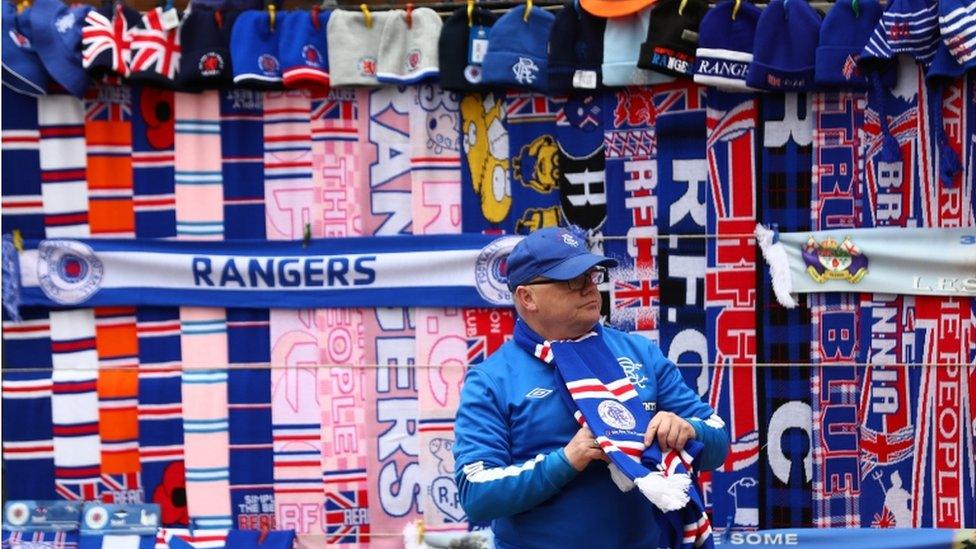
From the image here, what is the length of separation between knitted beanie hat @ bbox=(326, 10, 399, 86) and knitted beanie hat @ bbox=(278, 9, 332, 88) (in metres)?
0.05

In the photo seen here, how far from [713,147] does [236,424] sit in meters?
1.93

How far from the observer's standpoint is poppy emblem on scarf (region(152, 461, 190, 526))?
4.74m

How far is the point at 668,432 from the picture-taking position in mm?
2781

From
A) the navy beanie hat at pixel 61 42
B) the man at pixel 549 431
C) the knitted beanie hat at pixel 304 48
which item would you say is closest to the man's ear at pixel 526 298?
the man at pixel 549 431

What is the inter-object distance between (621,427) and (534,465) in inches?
7.9

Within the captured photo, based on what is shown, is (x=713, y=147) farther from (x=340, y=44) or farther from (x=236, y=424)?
(x=236, y=424)

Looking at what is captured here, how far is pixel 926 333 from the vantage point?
171 inches

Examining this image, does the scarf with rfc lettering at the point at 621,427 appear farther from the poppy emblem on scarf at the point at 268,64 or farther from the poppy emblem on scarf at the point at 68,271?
the poppy emblem on scarf at the point at 68,271

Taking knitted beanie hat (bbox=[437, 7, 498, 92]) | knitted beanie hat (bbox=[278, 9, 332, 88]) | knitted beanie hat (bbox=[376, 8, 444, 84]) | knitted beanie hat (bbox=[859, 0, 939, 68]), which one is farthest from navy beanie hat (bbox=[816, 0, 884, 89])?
knitted beanie hat (bbox=[278, 9, 332, 88])

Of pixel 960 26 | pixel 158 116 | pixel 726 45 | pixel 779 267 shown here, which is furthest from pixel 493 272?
pixel 960 26

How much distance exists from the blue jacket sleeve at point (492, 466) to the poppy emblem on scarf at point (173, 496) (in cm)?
212

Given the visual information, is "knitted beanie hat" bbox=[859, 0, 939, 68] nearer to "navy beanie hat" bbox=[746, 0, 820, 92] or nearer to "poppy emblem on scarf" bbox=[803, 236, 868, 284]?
"navy beanie hat" bbox=[746, 0, 820, 92]

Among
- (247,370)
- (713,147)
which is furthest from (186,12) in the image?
(713,147)

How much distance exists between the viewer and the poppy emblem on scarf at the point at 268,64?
4.51m
